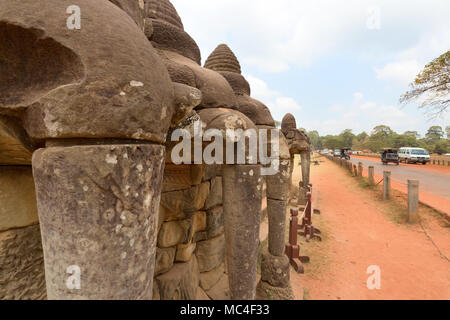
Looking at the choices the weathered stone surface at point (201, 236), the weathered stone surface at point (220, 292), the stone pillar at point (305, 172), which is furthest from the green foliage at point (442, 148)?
the weathered stone surface at point (201, 236)

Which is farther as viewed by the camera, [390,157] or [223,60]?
[390,157]

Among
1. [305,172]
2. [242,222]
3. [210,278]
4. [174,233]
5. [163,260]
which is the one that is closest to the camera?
[242,222]

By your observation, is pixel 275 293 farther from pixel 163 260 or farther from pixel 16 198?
pixel 16 198

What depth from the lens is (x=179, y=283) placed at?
2393 mm

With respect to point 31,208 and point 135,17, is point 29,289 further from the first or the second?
point 135,17

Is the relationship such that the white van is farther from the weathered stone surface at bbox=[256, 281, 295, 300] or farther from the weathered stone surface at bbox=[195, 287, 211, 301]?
the weathered stone surface at bbox=[195, 287, 211, 301]

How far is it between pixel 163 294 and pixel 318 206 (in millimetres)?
8079

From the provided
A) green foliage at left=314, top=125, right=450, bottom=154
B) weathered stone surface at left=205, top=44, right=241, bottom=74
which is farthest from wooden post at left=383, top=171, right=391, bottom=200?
green foliage at left=314, top=125, right=450, bottom=154

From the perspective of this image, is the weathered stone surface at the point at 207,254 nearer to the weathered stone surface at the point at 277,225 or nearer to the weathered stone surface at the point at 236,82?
the weathered stone surface at the point at 277,225

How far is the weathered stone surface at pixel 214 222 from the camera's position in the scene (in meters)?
3.11

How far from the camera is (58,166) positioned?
28.9 inches

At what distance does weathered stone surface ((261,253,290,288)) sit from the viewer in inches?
124

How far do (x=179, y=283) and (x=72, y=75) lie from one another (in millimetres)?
2361

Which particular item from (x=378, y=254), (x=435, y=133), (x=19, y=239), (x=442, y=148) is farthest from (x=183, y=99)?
(x=435, y=133)
